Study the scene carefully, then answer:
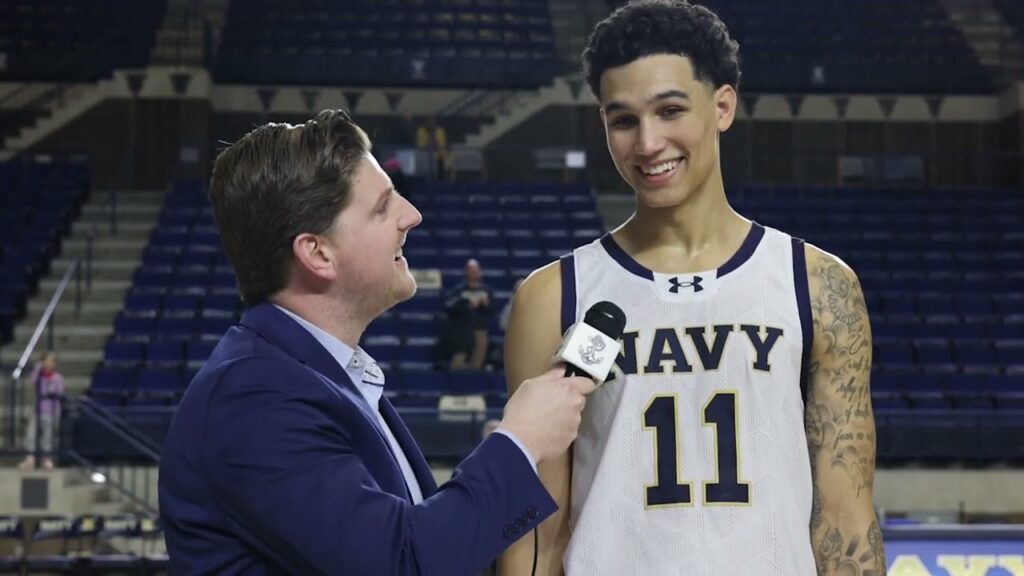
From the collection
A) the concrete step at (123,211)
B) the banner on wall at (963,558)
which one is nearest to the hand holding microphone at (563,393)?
the banner on wall at (963,558)

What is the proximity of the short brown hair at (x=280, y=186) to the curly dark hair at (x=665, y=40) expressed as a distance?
2.45 feet

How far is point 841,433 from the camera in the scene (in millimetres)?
2723

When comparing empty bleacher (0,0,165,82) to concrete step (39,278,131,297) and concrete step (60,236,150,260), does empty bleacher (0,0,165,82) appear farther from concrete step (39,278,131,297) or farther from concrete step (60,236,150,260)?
concrete step (39,278,131,297)

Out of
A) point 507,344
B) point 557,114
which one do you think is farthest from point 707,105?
point 557,114

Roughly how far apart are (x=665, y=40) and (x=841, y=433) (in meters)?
0.88

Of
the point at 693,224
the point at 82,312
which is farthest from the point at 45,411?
the point at 693,224

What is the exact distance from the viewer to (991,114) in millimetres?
20812

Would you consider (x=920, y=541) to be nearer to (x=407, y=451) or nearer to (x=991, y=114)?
(x=407, y=451)

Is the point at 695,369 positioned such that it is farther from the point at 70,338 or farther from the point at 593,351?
the point at 70,338

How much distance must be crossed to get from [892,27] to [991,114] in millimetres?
2104

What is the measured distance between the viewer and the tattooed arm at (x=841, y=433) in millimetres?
2686

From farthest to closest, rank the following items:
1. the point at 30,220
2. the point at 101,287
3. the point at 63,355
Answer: the point at 30,220, the point at 101,287, the point at 63,355

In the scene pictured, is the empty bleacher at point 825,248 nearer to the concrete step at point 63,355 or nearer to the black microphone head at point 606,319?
the concrete step at point 63,355

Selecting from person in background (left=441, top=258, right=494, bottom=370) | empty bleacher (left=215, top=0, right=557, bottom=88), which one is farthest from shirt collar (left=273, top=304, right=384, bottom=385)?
empty bleacher (left=215, top=0, right=557, bottom=88)
